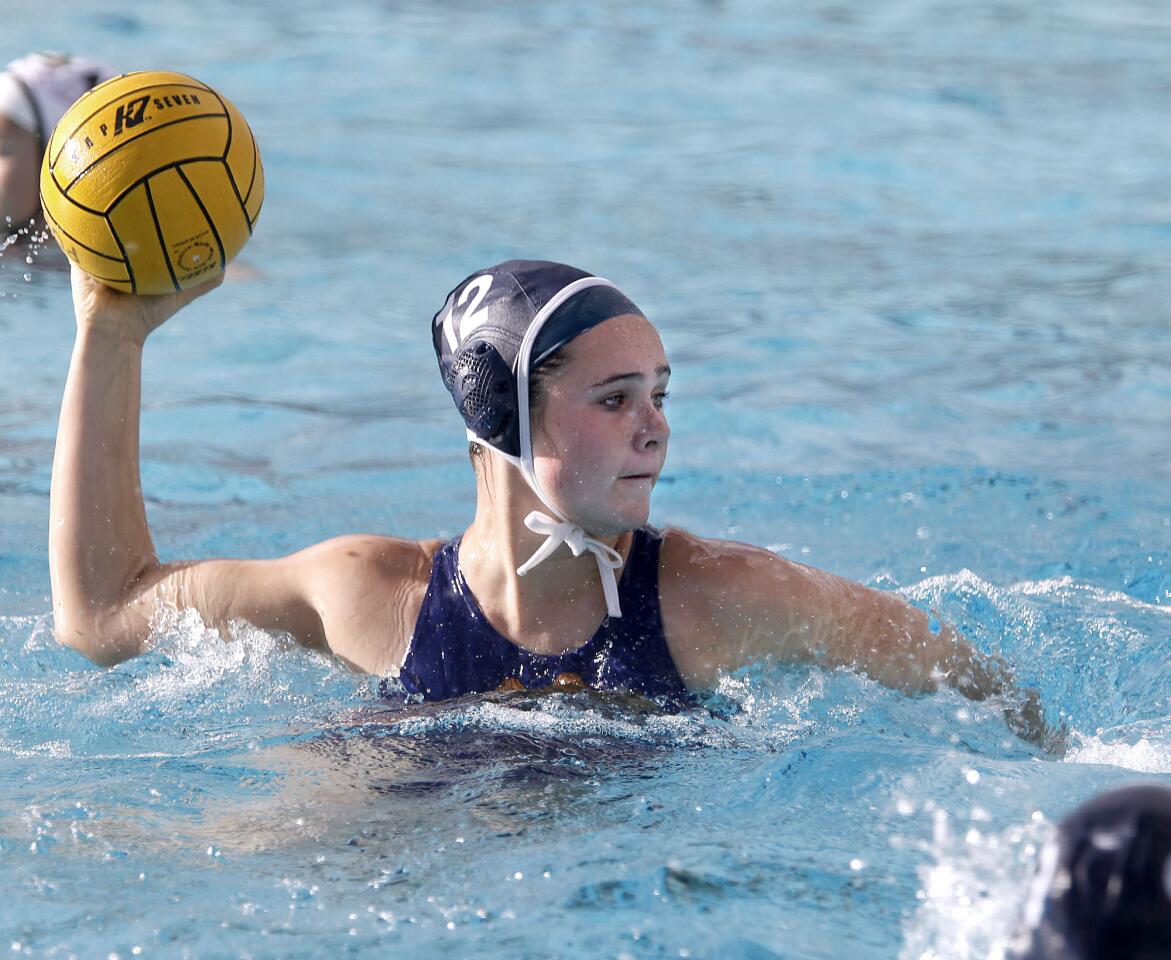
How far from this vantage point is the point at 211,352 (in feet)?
25.0

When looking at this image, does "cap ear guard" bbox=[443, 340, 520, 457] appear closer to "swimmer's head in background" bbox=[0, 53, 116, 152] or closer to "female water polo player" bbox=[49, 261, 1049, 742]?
"female water polo player" bbox=[49, 261, 1049, 742]

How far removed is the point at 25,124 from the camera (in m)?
6.65

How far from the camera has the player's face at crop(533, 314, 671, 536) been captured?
321 cm

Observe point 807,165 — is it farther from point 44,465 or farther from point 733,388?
point 44,465

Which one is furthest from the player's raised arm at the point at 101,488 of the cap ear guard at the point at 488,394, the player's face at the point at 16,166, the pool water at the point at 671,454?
the player's face at the point at 16,166

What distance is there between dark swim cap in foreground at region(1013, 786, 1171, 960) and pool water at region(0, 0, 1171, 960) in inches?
36.3

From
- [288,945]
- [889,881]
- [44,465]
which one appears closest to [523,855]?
[288,945]

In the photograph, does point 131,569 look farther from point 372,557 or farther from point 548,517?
point 548,517

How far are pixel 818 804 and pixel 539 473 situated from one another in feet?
2.78

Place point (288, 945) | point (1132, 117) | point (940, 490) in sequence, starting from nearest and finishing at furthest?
point (288, 945), point (940, 490), point (1132, 117)

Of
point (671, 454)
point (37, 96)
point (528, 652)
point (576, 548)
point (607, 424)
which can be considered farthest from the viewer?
point (37, 96)

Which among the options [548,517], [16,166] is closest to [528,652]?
[548,517]

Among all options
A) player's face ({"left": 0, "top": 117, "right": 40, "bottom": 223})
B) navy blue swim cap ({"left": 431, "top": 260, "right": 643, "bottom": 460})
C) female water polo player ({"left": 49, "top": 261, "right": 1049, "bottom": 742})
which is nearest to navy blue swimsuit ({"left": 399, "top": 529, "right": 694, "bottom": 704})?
female water polo player ({"left": 49, "top": 261, "right": 1049, "bottom": 742})

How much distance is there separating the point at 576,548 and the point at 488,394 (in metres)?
0.36
